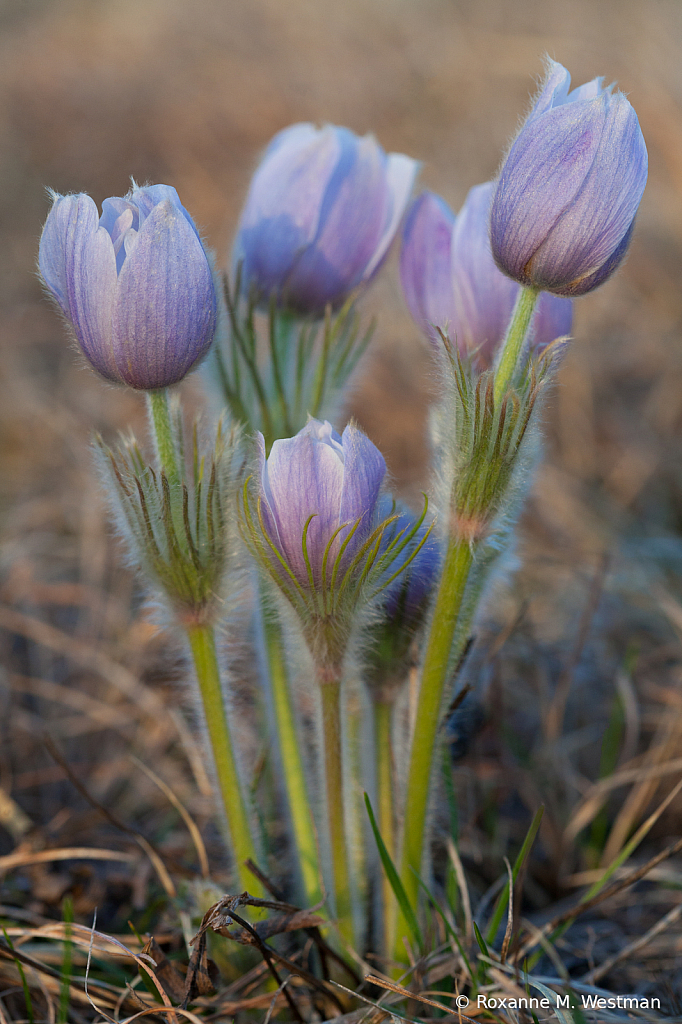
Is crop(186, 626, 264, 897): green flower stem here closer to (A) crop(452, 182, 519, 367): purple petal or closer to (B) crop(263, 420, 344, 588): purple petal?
(B) crop(263, 420, 344, 588): purple petal

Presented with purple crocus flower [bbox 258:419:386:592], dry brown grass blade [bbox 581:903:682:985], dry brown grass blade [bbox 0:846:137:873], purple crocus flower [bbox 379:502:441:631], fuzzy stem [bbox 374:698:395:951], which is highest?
purple crocus flower [bbox 258:419:386:592]

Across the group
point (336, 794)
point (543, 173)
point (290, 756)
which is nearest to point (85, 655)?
point (290, 756)

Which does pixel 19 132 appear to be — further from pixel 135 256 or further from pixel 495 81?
pixel 135 256

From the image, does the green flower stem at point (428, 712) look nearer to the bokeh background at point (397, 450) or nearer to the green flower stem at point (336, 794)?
the green flower stem at point (336, 794)

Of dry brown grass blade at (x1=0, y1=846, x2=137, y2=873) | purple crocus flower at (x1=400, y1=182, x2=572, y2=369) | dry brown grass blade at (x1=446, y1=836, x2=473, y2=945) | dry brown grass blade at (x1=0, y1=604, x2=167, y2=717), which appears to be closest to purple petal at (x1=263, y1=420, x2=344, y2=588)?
purple crocus flower at (x1=400, y1=182, x2=572, y2=369)

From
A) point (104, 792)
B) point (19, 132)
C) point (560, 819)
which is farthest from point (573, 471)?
point (19, 132)

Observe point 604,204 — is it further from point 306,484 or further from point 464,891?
point 464,891

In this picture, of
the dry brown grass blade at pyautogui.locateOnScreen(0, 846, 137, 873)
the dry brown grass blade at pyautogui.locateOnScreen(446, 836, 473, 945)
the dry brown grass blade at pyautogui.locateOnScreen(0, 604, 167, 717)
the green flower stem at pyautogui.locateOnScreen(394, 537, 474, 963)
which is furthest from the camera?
the dry brown grass blade at pyautogui.locateOnScreen(0, 604, 167, 717)
